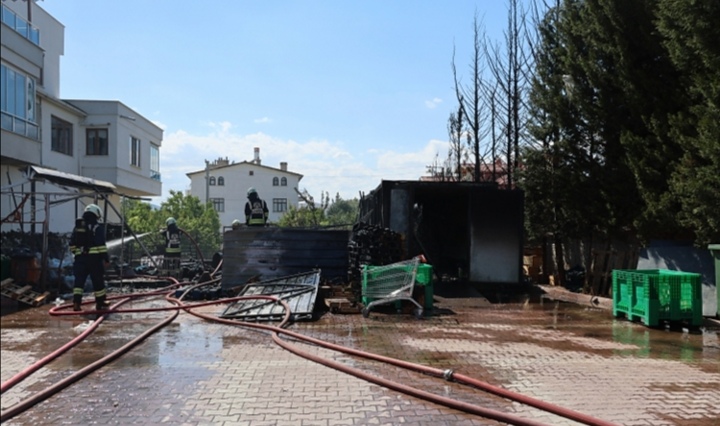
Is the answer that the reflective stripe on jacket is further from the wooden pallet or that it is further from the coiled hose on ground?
the coiled hose on ground

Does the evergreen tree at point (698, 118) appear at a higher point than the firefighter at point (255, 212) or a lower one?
higher

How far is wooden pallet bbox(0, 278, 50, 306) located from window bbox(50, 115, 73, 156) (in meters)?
13.7

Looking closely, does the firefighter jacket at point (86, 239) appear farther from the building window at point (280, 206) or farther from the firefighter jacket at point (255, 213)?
the building window at point (280, 206)

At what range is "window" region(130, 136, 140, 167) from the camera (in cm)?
2980

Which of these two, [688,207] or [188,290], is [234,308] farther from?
[688,207]

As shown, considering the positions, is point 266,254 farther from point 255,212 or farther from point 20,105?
point 20,105

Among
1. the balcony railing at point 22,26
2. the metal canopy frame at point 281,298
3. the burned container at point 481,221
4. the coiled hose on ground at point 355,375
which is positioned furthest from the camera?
the balcony railing at point 22,26

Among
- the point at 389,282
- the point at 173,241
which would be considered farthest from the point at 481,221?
the point at 173,241

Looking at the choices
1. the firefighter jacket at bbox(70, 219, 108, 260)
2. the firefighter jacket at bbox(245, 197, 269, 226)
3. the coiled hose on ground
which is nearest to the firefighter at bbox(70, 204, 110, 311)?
the firefighter jacket at bbox(70, 219, 108, 260)

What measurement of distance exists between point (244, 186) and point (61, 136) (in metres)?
43.2

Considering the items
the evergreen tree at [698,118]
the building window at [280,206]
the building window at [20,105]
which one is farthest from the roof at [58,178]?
the building window at [280,206]

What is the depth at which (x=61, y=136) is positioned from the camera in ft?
85.1

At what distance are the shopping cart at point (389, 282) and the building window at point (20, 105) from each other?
11923mm

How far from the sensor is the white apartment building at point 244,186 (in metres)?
69.3
